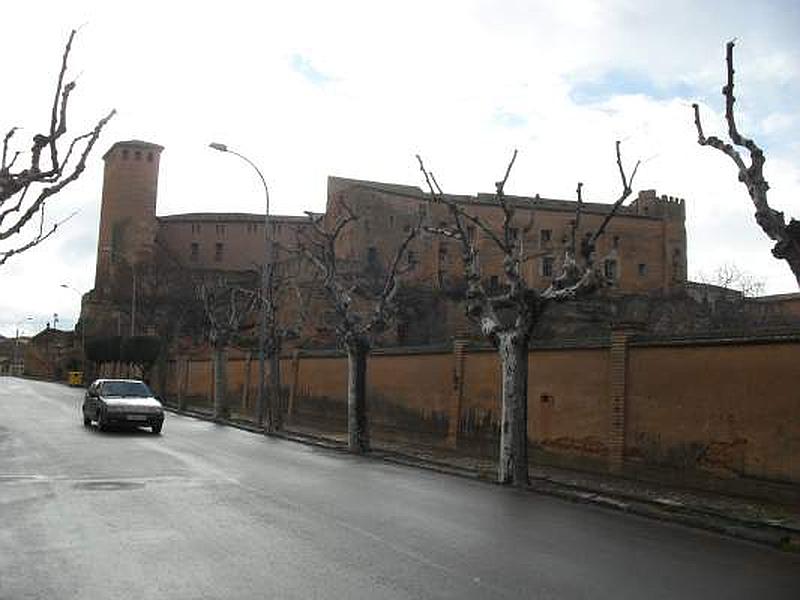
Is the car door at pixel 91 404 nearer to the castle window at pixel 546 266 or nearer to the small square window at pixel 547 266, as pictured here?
the castle window at pixel 546 266

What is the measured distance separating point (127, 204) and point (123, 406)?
229 feet

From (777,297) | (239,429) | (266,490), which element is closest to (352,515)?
(266,490)

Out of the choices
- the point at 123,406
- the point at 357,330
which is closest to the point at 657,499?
the point at 357,330

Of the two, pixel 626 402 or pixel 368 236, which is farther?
pixel 368 236

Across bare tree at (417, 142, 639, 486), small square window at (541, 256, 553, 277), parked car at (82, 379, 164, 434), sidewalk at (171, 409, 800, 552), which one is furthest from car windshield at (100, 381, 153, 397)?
small square window at (541, 256, 553, 277)

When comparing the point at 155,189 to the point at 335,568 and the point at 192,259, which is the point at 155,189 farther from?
the point at 335,568

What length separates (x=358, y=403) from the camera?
22688mm

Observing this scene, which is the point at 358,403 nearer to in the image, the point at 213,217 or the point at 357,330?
the point at 357,330

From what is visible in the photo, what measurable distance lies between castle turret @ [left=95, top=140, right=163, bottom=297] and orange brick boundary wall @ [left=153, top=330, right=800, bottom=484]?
69.1m

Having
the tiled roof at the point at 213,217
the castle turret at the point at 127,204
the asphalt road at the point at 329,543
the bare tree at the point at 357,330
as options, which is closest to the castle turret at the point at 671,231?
the tiled roof at the point at 213,217

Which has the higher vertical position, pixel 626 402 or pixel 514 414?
pixel 626 402

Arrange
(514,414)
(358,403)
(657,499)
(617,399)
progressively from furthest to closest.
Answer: (358,403) < (617,399) < (514,414) < (657,499)

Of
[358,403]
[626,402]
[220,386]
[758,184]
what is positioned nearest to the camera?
[758,184]

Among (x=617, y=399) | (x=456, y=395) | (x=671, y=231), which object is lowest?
(x=456, y=395)
